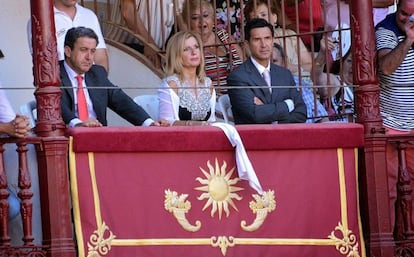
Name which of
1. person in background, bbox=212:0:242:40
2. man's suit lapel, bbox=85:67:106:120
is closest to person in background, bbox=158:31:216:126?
man's suit lapel, bbox=85:67:106:120

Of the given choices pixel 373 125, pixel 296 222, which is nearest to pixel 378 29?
pixel 373 125

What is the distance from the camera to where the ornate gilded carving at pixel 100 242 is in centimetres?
1055

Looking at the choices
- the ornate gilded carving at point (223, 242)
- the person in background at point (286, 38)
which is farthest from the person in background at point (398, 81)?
the person in background at point (286, 38)

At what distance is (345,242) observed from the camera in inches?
434

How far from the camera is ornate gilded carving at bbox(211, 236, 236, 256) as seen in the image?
35.4ft

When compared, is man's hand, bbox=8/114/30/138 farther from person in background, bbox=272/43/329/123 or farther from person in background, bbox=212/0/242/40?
person in background, bbox=212/0/242/40

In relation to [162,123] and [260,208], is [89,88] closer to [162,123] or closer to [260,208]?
[162,123]

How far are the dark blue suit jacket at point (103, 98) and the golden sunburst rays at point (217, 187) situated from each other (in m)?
0.77

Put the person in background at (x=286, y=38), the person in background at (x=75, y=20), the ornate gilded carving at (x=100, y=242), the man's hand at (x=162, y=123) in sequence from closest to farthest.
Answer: the ornate gilded carving at (x=100, y=242)
the man's hand at (x=162, y=123)
the person in background at (x=75, y=20)
the person in background at (x=286, y=38)

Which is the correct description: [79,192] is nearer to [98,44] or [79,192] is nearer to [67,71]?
[67,71]

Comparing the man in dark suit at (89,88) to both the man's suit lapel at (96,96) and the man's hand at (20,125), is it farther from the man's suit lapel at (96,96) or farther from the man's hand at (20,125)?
the man's hand at (20,125)

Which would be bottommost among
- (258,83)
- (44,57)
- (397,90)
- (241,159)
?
(241,159)

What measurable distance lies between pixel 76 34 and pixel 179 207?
151 centimetres

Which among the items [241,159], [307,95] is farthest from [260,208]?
[307,95]
